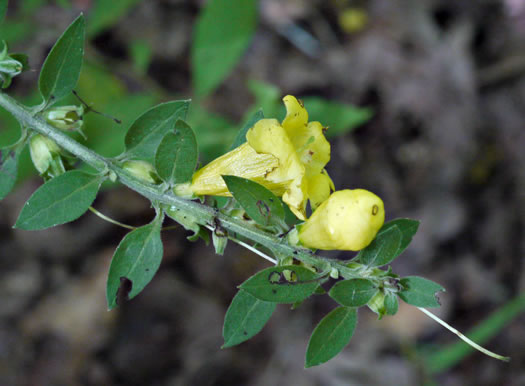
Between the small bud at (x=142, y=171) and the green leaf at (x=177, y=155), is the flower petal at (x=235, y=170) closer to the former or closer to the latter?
the green leaf at (x=177, y=155)

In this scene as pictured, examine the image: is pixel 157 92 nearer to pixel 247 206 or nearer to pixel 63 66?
pixel 63 66

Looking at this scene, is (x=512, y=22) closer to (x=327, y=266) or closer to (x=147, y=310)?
(x=147, y=310)

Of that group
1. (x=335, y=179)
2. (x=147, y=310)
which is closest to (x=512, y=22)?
(x=335, y=179)

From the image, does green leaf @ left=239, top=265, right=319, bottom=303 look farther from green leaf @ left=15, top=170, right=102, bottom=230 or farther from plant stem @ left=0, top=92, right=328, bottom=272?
green leaf @ left=15, top=170, right=102, bottom=230

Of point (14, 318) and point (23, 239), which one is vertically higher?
point (23, 239)

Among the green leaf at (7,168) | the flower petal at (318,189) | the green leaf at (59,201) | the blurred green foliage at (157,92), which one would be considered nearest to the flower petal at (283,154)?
the flower petal at (318,189)

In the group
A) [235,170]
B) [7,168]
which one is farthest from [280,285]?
[7,168]
